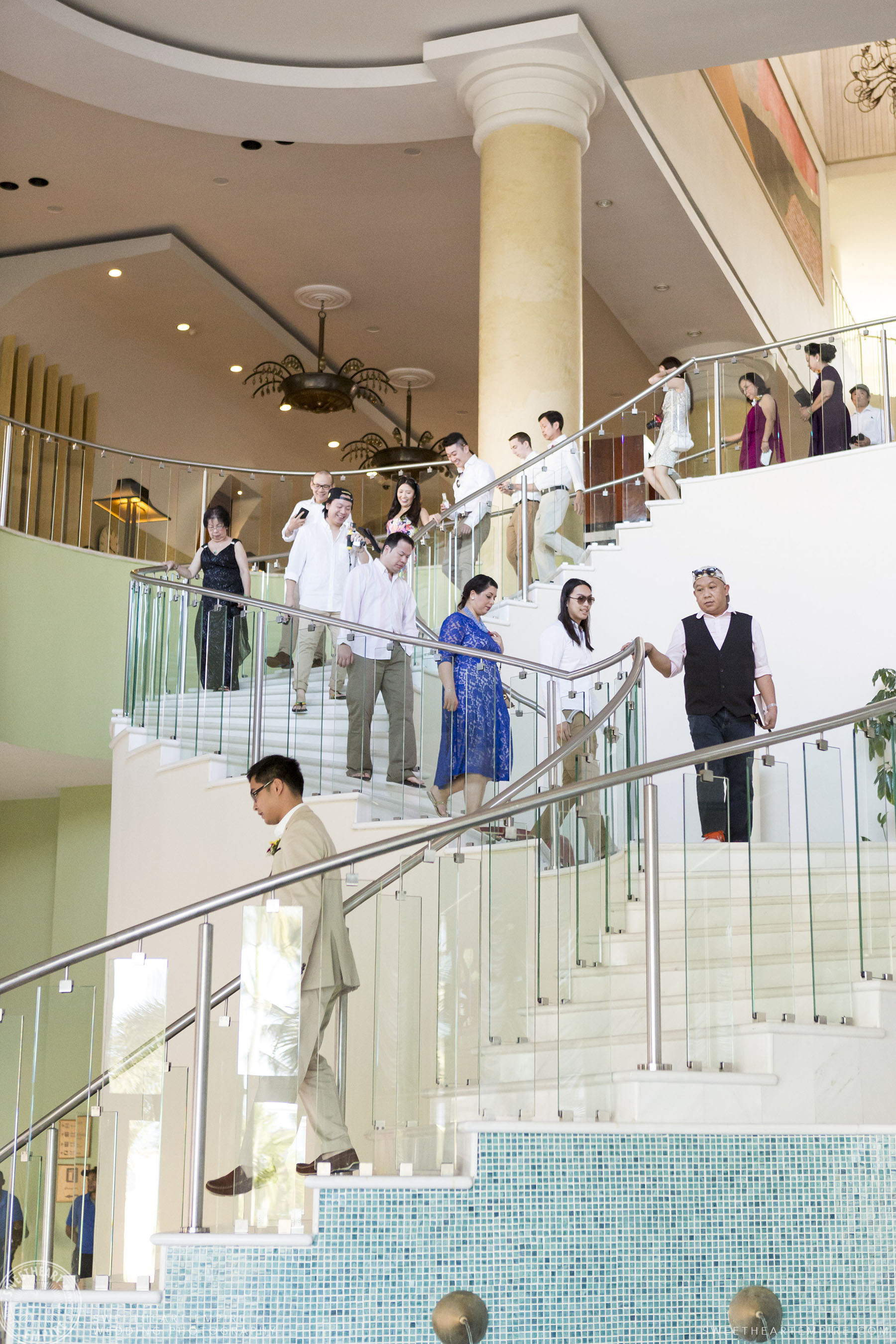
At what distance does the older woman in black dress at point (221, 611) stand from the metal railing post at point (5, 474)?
1.93 metres

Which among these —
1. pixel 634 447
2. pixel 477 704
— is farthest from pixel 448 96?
pixel 477 704

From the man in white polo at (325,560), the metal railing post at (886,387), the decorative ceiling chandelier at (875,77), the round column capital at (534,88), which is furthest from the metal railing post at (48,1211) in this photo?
the decorative ceiling chandelier at (875,77)

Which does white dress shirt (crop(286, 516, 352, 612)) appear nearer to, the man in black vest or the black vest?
the man in black vest

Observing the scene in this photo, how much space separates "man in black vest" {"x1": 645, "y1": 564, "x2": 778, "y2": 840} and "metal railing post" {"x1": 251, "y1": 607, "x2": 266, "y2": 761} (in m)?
2.51

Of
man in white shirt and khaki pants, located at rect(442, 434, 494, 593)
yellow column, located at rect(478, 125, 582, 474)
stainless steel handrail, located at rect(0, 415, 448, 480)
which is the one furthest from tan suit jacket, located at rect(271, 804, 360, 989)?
stainless steel handrail, located at rect(0, 415, 448, 480)

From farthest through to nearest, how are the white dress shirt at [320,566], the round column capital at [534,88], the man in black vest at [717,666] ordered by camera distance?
the round column capital at [534,88], the white dress shirt at [320,566], the man in black vest at [717,666]

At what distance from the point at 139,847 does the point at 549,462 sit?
3.50m

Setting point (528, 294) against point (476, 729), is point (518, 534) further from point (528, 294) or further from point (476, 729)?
point (476, 729)

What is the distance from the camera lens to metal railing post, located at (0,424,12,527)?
36.8 ft

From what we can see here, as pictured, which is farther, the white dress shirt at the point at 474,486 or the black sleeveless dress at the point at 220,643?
the white dress shirt at the point at 474,486

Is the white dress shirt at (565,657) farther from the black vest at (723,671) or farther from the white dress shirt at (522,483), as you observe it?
the white dress shirt at (522,483)

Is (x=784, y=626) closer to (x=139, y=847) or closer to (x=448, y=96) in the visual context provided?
(x=139, y=847)

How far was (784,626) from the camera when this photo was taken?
8.74 metres

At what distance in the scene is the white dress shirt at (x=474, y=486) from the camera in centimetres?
991
